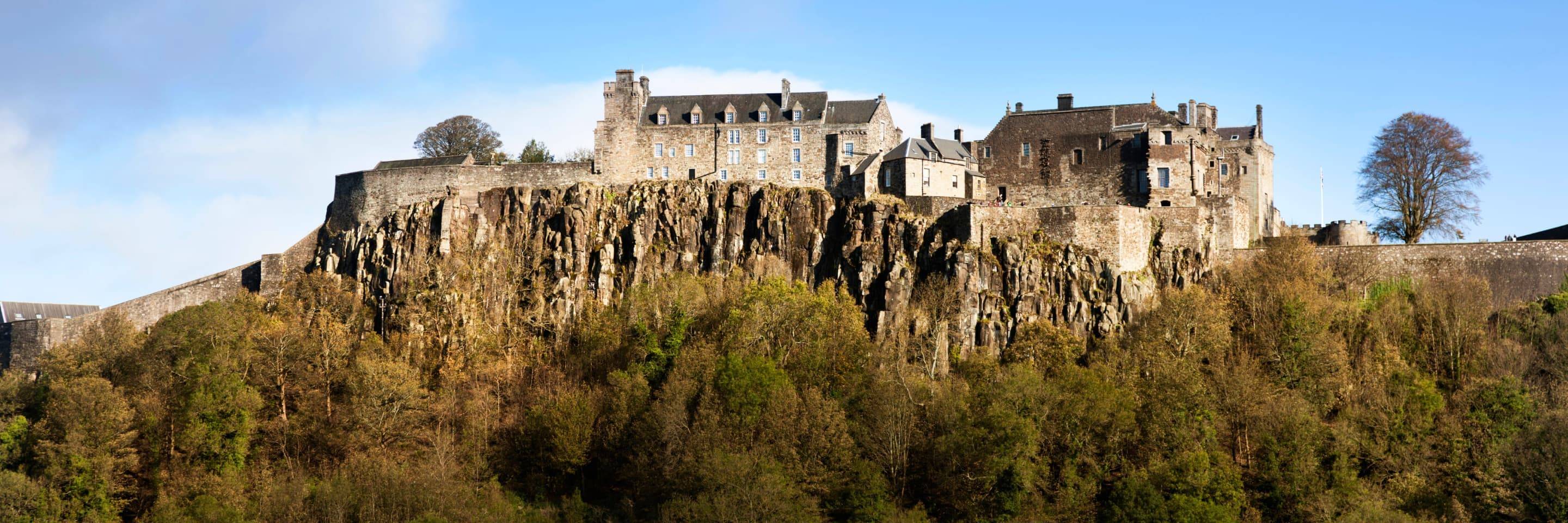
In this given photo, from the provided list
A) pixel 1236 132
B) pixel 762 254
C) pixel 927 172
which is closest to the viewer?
pixel 762 254

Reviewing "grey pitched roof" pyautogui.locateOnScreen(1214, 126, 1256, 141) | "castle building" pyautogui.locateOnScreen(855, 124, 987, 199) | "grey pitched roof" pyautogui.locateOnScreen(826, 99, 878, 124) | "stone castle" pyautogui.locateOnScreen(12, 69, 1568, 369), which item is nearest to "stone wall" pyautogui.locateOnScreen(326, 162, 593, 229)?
A: "stone castle" pyautogui.locateOnScreen(12, 69, 1568, 369)

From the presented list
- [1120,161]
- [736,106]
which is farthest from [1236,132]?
[736,106]

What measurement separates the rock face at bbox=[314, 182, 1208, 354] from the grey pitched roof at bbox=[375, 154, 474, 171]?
7.64 feet

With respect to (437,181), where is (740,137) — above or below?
above

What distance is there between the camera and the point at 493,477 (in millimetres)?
A: 51812

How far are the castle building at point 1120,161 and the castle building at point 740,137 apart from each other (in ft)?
17.4

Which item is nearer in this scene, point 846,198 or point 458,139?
point 846,198

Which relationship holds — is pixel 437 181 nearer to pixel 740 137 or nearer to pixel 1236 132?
pixel 740 137

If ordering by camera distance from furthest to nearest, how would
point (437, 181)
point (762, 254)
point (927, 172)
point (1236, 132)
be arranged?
point (1236, 132) < point (437, 181) < point (927, 172) < point (762, 254)

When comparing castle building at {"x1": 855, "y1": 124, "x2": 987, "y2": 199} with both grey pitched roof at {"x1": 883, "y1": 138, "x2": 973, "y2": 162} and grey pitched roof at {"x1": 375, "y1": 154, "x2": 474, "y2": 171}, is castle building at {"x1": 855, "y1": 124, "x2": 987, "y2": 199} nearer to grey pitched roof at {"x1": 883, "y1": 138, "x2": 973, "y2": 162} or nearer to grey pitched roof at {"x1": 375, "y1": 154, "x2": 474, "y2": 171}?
grey pitched roof at {"x1": 883, "y1": 138, "x2": 973, "y2": 162}

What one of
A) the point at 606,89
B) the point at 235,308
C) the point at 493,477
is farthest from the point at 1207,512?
the point at 235,308

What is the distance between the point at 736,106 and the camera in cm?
6500

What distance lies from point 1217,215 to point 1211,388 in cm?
1002

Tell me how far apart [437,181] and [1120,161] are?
28577mm
